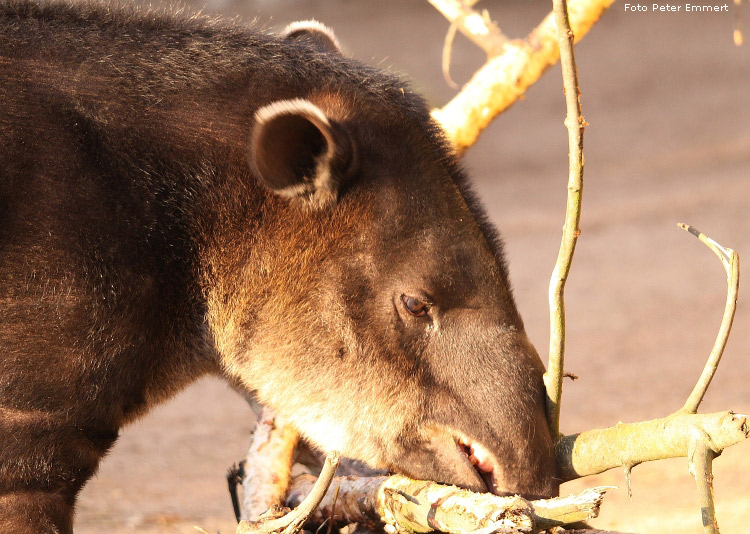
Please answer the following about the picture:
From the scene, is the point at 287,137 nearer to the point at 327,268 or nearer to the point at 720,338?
the point at 327,268

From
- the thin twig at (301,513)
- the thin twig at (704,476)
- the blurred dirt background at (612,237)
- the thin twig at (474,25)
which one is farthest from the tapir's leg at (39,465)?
the thin twig at (474,25)

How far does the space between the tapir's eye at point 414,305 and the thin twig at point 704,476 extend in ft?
3.79

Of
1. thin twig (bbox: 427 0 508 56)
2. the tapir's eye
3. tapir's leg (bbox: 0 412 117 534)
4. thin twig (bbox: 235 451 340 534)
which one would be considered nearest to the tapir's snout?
the tapir's eye

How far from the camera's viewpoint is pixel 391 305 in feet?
12.8

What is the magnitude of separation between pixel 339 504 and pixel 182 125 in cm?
173

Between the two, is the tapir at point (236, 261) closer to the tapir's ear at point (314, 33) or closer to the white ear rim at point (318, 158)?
the white ear rim at point (318, 158)

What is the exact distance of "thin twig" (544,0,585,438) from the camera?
3316 millimetres

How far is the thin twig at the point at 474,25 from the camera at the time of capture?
220 inches

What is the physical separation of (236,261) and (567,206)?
1363 mm

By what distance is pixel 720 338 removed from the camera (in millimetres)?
3264

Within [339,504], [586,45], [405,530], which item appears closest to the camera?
[405,530]

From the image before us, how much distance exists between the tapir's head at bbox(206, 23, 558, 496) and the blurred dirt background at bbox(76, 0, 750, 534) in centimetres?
140

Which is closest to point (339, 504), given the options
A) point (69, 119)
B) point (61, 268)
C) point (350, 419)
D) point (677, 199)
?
point (350, 419)

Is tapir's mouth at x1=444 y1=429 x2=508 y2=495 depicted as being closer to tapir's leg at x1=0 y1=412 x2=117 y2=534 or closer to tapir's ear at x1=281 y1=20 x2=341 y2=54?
tapir's leg at x1=0 y1=412 x2=117 y2=534
